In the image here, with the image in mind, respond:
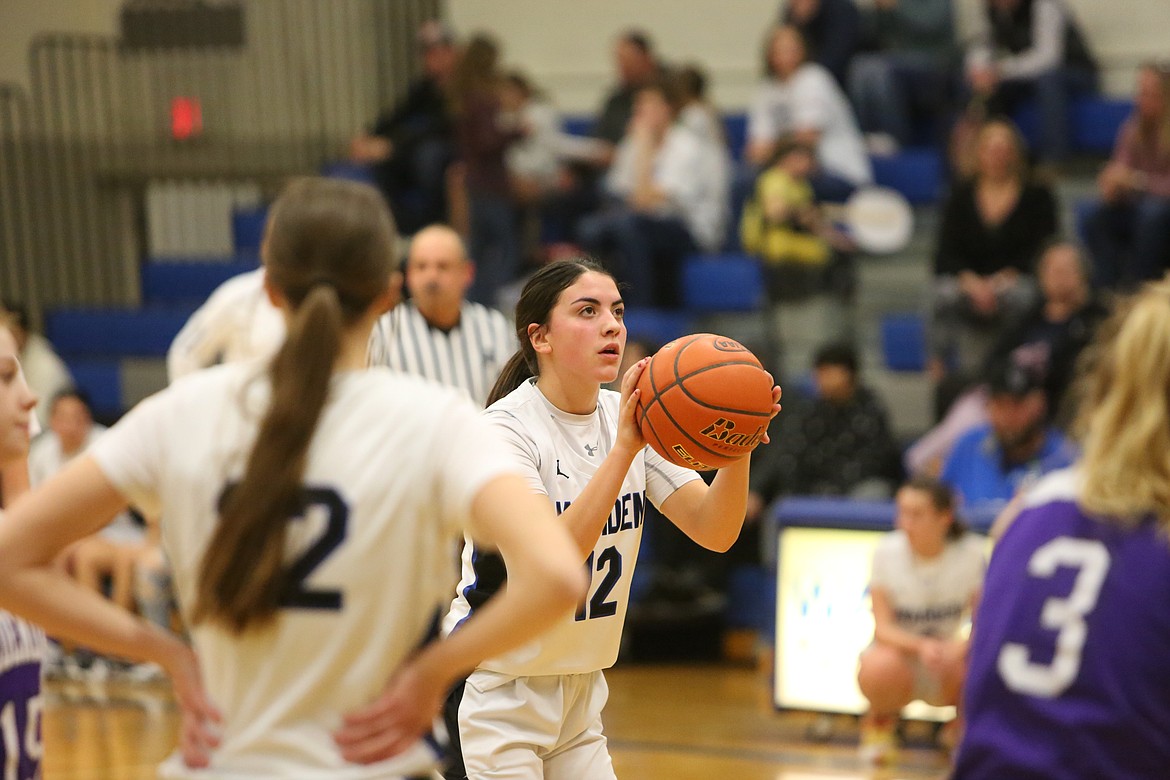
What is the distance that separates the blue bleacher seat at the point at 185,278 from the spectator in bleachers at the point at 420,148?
1304 mm

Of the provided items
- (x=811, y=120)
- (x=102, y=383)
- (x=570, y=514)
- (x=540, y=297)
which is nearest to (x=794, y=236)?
(x=811, y=120)

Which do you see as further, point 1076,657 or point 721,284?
point 721,284

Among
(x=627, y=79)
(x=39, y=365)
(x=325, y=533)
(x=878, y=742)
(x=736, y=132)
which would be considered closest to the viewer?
(x=325, y=533)

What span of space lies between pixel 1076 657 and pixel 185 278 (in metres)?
10.7

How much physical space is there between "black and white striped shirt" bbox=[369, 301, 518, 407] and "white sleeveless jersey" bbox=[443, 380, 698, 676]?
2.35 meters

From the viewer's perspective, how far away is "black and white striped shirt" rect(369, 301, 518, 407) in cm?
609

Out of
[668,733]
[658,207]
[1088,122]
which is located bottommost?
[668,733]

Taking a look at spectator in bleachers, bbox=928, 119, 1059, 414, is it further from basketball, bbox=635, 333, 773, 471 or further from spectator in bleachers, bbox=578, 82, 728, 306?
basketball, bbox=635, 333, 773, 471

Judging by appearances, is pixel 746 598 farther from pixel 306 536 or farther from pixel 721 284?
pixel 306 536

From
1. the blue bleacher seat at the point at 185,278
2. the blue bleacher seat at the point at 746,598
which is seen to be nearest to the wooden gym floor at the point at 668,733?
the blue bleacher seat at the point at 746,598

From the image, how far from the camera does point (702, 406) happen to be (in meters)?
3.39

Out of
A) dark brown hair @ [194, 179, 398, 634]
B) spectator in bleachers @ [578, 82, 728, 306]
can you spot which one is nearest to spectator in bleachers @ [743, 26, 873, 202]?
spectator in bleachers @ [578, 82, 728, 306]

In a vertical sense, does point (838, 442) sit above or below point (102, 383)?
above

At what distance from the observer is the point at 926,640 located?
6.71 meters
